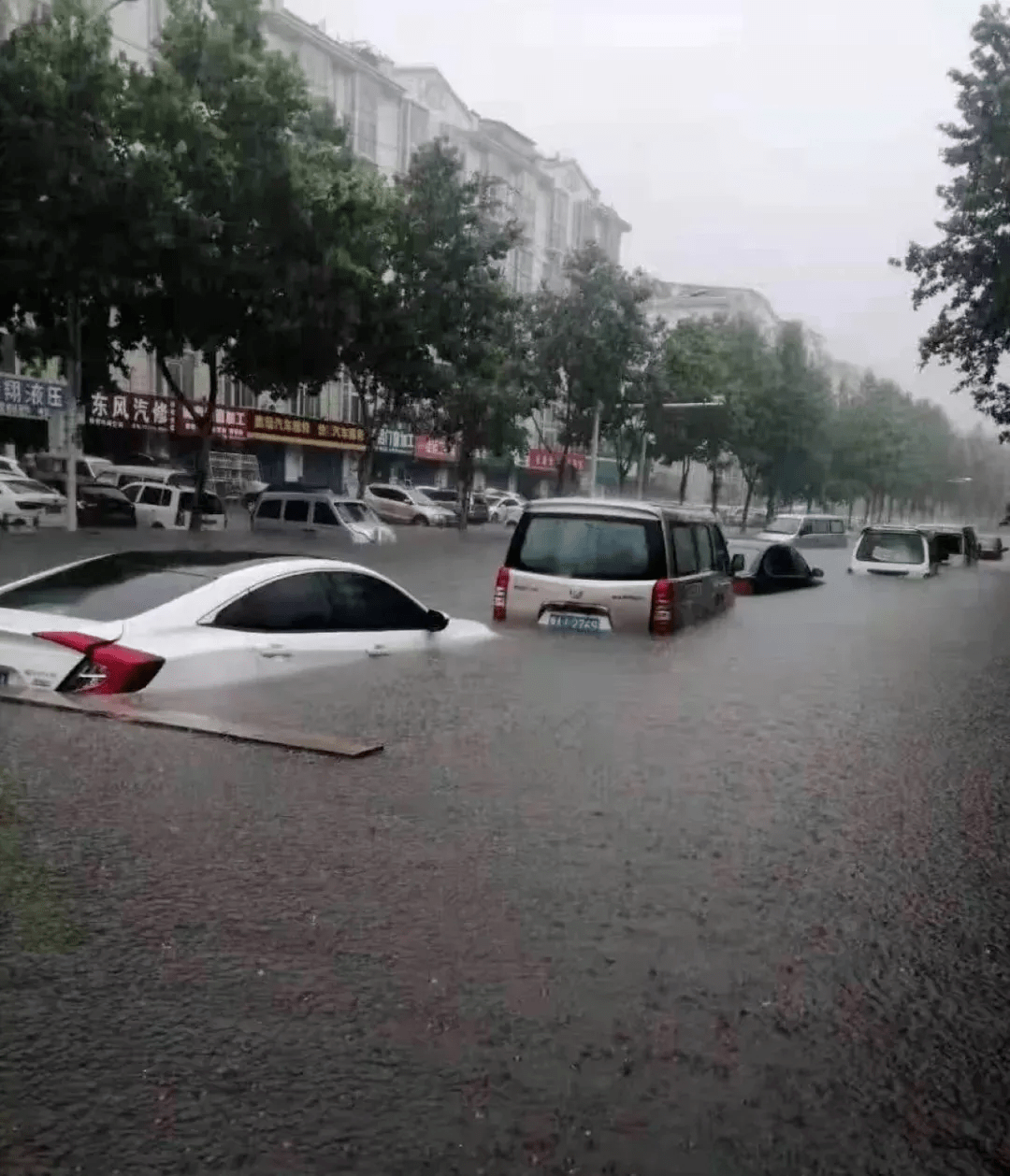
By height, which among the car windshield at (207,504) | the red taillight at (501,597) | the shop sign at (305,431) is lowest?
the car windshield at (207,504)

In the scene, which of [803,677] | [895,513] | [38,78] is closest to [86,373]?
[38,78]

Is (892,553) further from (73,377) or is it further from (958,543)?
(73,377)

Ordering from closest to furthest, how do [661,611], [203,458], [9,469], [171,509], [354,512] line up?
[661,611], [354,512], [203,458], [171,509], [9,469]

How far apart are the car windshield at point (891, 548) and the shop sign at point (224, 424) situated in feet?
93.3

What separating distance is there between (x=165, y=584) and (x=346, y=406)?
174 feet

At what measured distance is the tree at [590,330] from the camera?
49031 millimetres

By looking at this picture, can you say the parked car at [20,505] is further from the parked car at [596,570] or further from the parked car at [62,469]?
the parked car at [596,570]

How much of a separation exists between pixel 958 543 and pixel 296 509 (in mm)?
19815

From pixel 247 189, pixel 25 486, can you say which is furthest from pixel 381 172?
pixel 247 189

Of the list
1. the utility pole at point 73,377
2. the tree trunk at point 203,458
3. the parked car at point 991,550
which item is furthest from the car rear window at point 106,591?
the parked car at point 991,550

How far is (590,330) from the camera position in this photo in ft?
161

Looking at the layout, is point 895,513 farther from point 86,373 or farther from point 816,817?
point 816,817

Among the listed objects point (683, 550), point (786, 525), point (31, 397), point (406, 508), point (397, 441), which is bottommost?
point (406, 508)

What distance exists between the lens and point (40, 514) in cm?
3133
